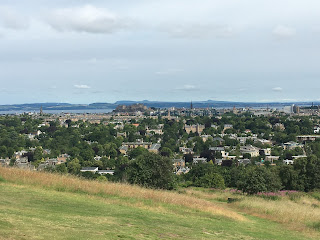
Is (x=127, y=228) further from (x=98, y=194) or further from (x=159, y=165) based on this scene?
(x=159, y=165)

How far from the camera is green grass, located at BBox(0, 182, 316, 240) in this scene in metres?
8.66

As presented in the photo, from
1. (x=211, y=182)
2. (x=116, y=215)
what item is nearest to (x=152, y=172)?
(x=116, y=215)

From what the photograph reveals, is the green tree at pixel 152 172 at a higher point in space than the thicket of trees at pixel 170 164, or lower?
higher

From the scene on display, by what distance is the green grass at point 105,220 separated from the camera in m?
8.66

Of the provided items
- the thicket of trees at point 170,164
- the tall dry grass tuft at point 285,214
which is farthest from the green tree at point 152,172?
the tall dry grass tuft at point 285,214

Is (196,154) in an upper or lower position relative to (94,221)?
lower

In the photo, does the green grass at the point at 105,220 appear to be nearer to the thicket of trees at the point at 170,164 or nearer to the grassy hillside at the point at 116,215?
the grassy hillside at the point at 116,215

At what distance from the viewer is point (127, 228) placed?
9945mm

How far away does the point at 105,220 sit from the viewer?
10.6m

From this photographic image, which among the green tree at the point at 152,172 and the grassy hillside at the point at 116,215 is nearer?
the grassy hillside at the point at 116,215

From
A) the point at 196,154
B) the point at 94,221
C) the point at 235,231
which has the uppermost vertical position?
the point at 94,221

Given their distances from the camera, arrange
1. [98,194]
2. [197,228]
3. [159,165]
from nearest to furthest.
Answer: [197,228] < [98,194] < [159,165]

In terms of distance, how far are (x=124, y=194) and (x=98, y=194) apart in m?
0.97

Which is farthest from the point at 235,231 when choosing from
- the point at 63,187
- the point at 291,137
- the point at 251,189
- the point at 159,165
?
the point at 291,137
